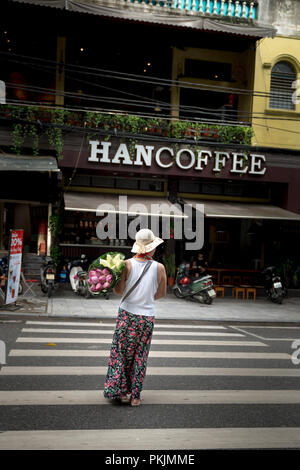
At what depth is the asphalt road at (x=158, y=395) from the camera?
14.5ft

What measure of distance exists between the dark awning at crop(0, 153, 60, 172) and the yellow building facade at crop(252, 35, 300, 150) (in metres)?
8.31

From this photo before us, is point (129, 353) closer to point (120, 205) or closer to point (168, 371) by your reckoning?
point (168, 371)

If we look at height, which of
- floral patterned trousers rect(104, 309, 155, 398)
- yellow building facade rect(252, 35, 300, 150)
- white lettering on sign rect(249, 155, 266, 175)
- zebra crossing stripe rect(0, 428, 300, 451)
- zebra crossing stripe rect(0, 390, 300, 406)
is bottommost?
zebra crossing stripe rect(0, 390, 300, 406)

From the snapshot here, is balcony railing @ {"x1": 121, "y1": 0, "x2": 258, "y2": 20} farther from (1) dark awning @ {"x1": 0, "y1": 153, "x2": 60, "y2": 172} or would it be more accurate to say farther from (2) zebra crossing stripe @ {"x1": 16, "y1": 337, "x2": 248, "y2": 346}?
(2) zebra crossing stripe @ {"x1": 16, "y1": 337, "x2": 248, "y2": 346}

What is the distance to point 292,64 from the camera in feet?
61.9

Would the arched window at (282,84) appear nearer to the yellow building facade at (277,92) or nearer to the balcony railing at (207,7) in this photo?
the yellow building facade at (277,92)

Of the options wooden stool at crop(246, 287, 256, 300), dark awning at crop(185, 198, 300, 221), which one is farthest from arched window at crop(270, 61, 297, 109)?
wooden stool at crop(246, 287, 256, 300)

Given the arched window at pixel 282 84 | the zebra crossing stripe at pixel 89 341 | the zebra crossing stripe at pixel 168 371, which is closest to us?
the zebra crossing stripe at pixel 168 371

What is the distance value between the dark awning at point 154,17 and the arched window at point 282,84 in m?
2.70

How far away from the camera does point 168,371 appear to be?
22.6 ft

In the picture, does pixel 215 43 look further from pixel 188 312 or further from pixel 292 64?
pixel 188 312

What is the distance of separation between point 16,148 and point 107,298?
585 centimetres

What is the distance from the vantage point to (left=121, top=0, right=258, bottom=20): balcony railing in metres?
16.8

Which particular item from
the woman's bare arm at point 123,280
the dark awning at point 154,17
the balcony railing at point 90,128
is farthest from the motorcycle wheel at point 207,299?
the woman's bare arm at point 123,280
